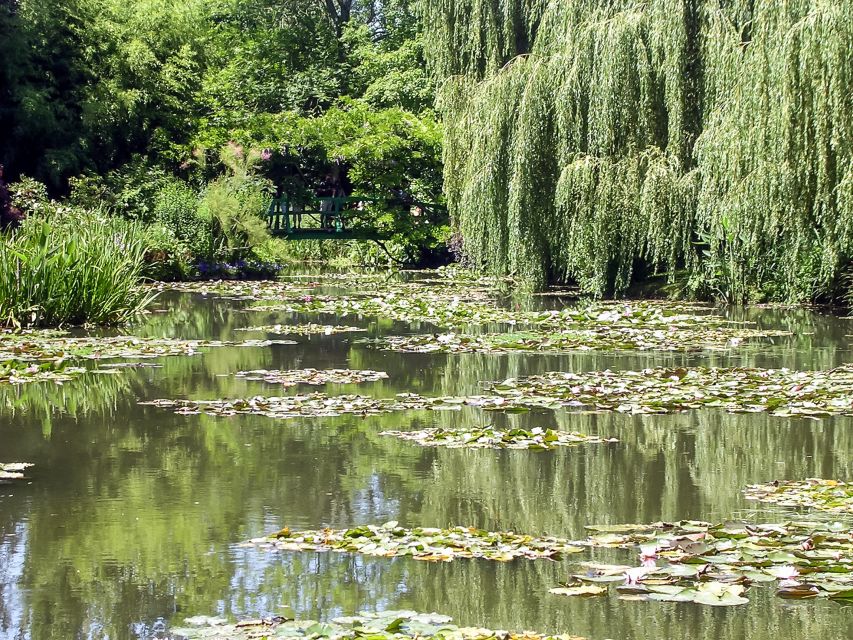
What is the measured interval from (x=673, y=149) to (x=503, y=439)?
10.2m

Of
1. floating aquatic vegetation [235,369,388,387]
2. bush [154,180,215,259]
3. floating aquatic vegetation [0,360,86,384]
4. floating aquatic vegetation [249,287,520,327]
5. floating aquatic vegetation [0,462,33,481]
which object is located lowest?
floating aquatic vegetation [0,462,33,481]

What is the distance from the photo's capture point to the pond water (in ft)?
12.9

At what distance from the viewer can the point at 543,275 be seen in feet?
57.7

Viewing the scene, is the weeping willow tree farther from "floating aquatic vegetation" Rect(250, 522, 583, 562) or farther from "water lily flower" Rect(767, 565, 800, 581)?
"water lily flower" Rect(767, 565, 800, 581)

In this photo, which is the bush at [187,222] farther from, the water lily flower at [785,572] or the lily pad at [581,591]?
the water lily flower at [785,572]

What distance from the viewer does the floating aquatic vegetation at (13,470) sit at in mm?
6039

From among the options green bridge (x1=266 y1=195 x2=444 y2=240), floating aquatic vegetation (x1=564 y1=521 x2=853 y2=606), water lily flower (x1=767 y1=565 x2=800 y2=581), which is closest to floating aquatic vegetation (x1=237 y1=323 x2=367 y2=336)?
floating aquatic vegetation (x1=564 y1=521 x2=853 y2=606)

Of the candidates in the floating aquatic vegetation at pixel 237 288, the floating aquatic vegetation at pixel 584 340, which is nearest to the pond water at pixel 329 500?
the floating aquatic vegetation at pixel 584 340

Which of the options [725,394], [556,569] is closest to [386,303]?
[725,394]

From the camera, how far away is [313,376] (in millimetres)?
9531

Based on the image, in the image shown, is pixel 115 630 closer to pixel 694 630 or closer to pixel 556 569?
pixel 556 569

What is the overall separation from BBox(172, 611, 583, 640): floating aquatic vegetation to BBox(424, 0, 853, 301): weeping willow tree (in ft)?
33.3

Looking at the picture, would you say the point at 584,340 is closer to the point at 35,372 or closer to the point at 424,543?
the point at 35,372

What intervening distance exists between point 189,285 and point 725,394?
1503cm
